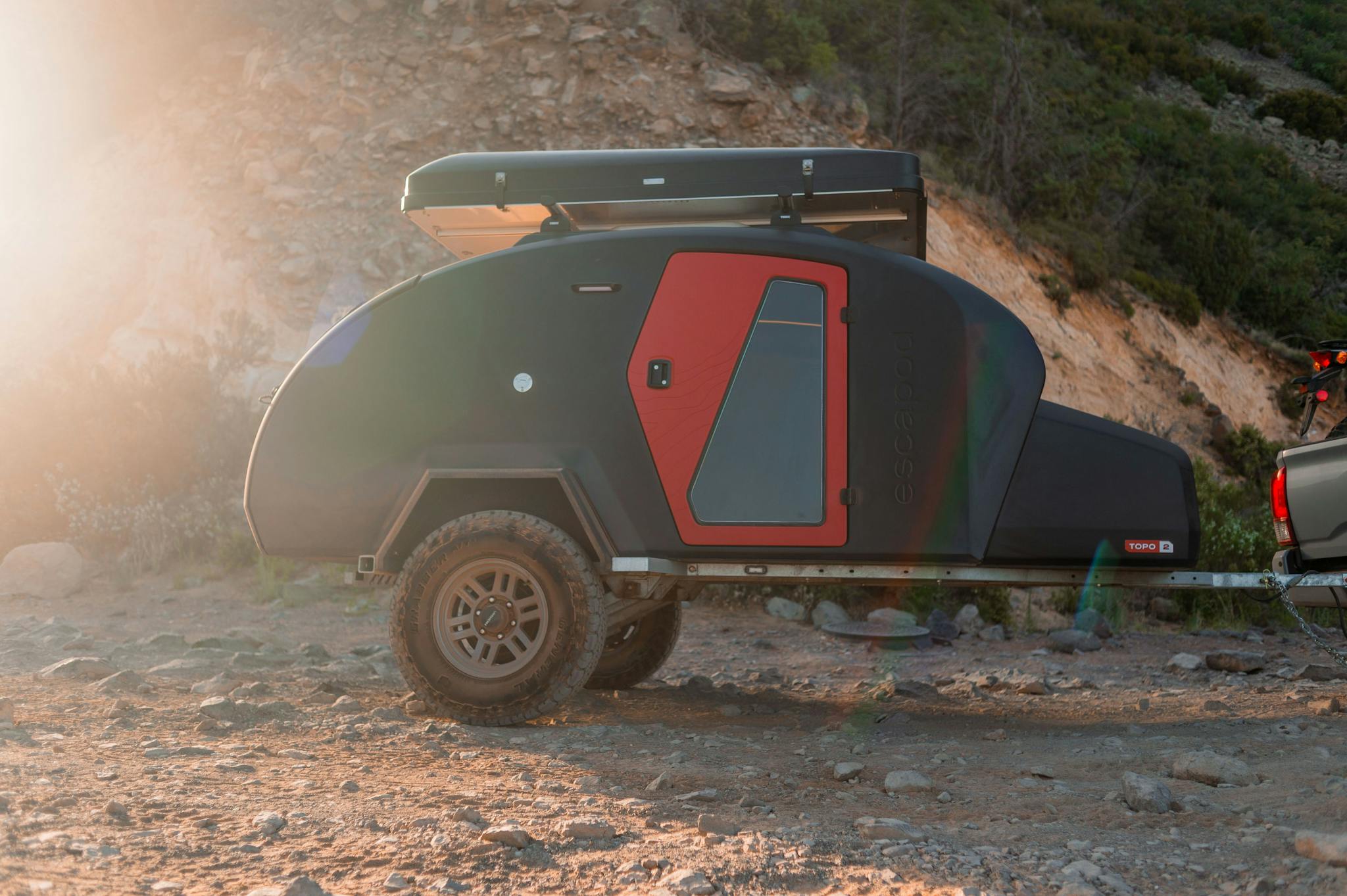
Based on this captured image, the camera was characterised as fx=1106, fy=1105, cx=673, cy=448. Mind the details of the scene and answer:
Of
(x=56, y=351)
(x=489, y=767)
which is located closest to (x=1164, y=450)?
(x=489, y=767)

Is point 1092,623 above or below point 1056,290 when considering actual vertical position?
below

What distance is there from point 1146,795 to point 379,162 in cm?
1657

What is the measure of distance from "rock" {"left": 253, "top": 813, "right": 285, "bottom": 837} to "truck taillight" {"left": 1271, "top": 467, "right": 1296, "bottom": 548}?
443 centimetres

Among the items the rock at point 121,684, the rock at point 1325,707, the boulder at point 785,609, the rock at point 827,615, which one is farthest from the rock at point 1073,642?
the rock at point 121,684

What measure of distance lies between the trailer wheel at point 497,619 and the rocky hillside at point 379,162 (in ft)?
38.5

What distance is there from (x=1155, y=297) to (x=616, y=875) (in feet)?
66.4

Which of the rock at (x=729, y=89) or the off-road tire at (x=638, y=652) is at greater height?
the rock at (x=729, y=89)

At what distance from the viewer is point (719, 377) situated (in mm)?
5332

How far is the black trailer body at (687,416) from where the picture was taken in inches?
203

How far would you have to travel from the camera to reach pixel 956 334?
17.1 feet

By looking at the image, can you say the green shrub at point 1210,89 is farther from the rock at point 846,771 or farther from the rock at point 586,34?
the rock at point 846,771

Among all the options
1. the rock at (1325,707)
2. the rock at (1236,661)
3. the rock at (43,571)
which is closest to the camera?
the rock at (1325,707)

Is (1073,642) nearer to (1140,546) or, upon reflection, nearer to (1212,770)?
(1140,546)

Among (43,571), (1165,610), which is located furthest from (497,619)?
(43,571)
